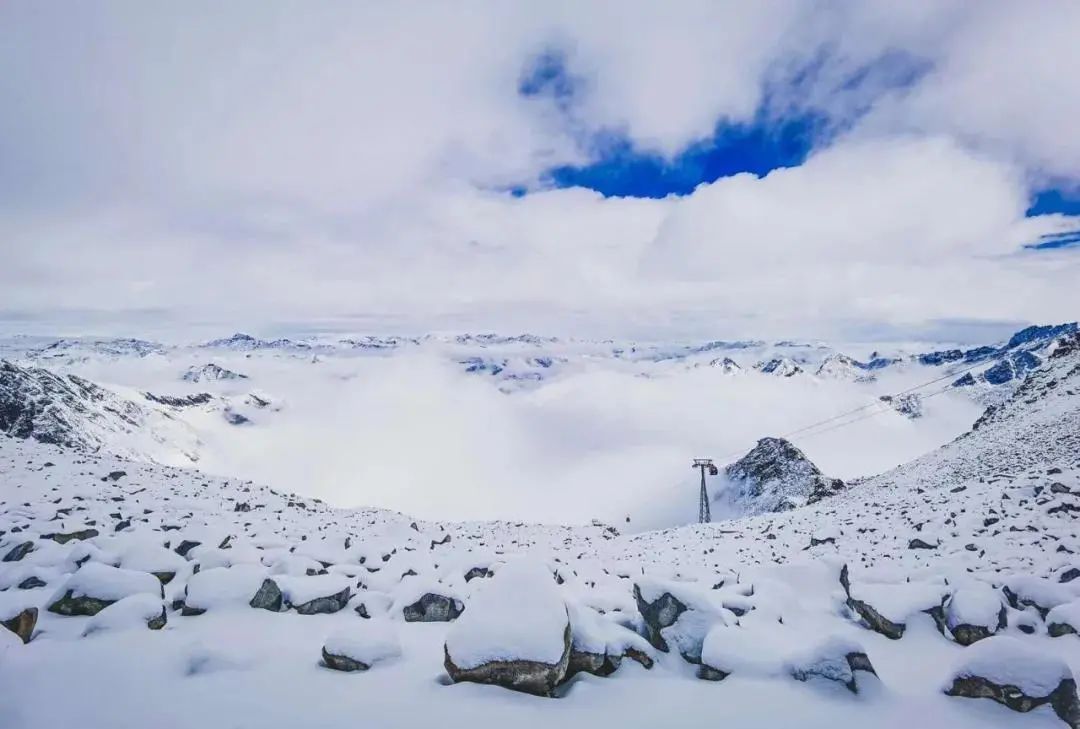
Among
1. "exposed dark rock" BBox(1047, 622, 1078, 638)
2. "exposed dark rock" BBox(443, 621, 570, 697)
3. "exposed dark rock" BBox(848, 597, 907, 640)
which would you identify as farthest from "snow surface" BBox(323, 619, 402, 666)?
"exposed dark rock" BBox(1047, 622, 1078, 638)

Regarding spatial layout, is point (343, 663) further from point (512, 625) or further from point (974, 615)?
point (974, 615)

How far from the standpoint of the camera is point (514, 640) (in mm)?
5469

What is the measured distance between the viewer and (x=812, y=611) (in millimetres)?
9117

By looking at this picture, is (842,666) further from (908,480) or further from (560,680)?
(908,480)

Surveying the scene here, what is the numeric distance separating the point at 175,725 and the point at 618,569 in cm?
1183

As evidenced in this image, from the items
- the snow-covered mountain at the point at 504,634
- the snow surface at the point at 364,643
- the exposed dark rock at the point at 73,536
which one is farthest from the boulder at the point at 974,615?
the exposed dark rock at the point at 73,536

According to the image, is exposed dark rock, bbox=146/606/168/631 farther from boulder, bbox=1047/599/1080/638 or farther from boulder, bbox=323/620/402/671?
boulder, bbox=1047/599/1080/638

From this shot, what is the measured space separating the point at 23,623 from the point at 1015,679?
11.2m

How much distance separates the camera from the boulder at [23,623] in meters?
6.14

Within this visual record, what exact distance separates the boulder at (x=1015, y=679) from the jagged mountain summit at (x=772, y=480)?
135 ft

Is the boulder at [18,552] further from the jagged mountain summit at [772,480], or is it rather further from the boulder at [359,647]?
the jagged mountain summit at [772,480]

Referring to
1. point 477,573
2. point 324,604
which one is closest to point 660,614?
point 324,604

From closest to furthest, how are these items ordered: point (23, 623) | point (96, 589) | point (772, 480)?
point (23, 623) → point (96, 589) → point (772, 480)

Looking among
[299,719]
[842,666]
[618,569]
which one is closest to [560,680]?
[299,719]
